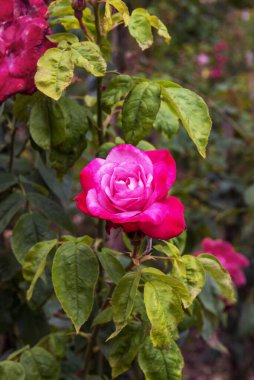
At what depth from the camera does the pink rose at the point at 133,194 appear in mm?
814

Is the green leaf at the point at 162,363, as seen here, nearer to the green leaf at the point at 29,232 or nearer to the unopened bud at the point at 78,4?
the green leaf at the point at 29,232

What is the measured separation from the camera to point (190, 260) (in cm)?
92

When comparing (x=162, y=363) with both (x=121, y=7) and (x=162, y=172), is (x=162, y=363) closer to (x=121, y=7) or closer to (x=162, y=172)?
(x=162, y=172)

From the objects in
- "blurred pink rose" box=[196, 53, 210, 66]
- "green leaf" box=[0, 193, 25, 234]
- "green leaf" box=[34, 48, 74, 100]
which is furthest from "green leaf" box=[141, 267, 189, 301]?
"blurred pink rose" box=[196, 53, 210, 66]

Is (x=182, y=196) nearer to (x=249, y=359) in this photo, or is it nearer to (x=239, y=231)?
(x=239, y=231)

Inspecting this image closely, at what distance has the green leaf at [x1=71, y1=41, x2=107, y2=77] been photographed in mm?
876

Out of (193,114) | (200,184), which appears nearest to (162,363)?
(193,114)

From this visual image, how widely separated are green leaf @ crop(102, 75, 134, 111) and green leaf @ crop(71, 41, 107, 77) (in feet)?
0.24

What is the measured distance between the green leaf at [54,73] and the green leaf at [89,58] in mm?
A: 10

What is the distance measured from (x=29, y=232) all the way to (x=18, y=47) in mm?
335

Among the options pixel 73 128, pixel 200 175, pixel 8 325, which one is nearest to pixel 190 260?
pixel 73 128

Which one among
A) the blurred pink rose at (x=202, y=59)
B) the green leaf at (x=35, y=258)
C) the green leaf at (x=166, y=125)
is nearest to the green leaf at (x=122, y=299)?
the green leaf at (x=35, y=258)

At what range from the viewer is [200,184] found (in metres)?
2.50

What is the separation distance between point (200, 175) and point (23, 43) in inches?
101
